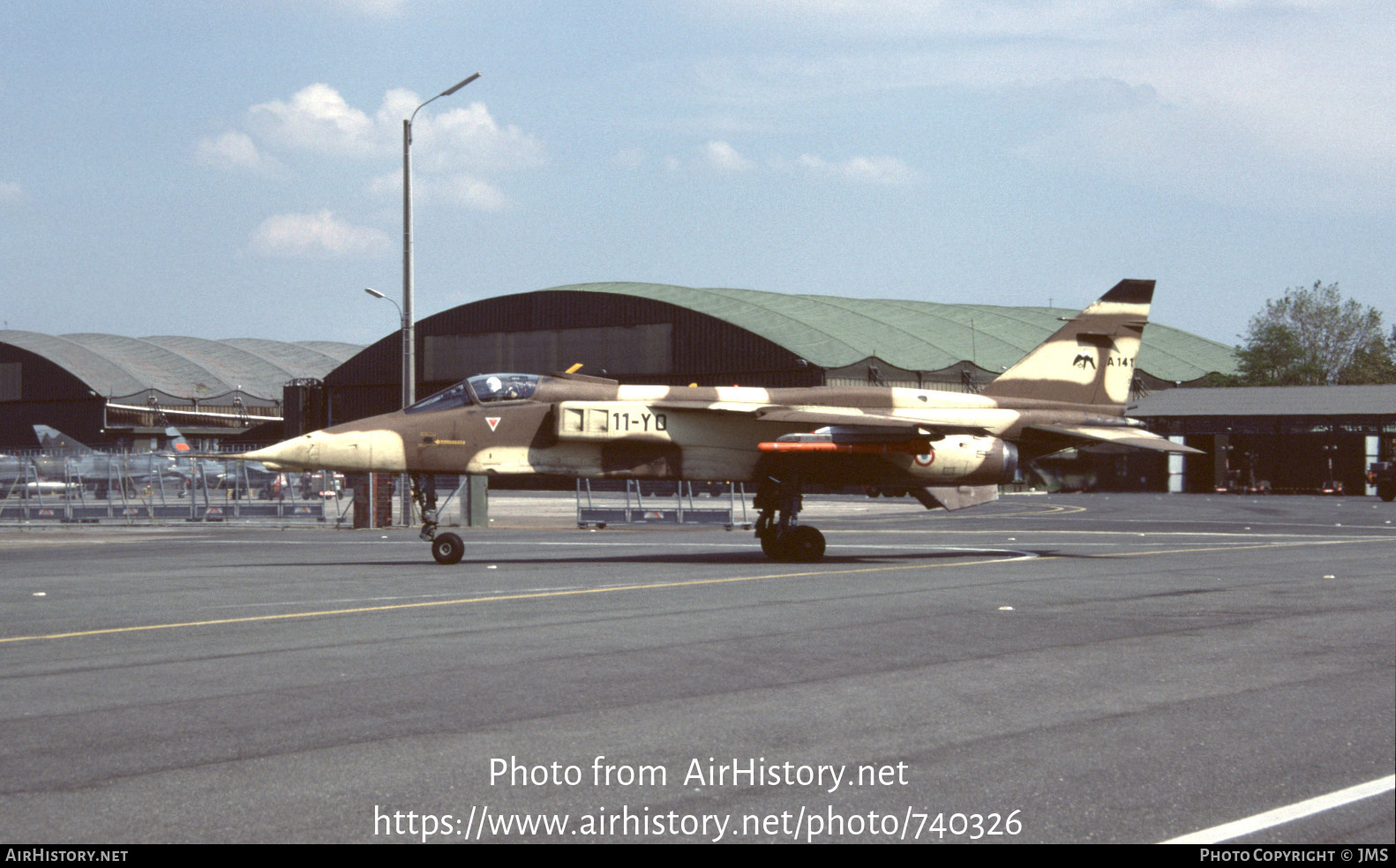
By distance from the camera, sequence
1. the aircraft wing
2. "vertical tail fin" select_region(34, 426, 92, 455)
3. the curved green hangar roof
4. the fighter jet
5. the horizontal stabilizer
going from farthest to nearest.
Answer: "vertical tail fin" select_region(34, 426, 92, 455)
the curved green hangar roof
the horizontal stabilizer
the aircraft wing
the fighter jet

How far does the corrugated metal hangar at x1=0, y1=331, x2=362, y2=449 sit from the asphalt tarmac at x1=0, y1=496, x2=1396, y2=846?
240ft

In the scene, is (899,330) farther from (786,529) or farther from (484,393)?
(484,393)

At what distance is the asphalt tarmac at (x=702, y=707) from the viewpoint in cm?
601

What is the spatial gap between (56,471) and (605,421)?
127 feet

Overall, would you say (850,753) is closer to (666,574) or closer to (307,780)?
(307,780)

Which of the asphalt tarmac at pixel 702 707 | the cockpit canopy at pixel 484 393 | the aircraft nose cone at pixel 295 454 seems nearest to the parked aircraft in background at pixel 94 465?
the aircraft nose cone at pixel 295 454

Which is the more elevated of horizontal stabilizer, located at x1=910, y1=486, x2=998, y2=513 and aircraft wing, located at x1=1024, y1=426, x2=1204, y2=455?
aircraft wing, located at x1=1024, y1=426, x2=1204, y2=455

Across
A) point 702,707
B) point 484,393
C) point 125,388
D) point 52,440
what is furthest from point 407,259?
point 125,388

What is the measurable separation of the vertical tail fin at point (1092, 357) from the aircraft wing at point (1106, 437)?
105 cm

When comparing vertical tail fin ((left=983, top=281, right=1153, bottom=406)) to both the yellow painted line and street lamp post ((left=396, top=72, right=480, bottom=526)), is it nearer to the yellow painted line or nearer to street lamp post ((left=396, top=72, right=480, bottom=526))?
the yellow painted line

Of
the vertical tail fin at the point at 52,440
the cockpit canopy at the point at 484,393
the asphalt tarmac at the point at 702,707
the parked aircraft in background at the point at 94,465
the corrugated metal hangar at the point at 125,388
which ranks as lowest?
the asphalt tarmac at the point at 702,707

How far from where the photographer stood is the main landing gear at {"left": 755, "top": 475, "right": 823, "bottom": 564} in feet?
72.6

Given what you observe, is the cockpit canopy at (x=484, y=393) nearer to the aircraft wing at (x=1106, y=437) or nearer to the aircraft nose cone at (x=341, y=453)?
the aircraft nose cone at (x=341, y=453)

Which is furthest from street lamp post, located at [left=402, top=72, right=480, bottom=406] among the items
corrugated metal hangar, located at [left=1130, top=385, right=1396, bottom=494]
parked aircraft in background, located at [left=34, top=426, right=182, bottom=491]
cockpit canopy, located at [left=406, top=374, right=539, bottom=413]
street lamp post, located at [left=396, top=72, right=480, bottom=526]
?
corrugated metal hangar, located at [left=1130, top=385, right=1396, bottom=494]
